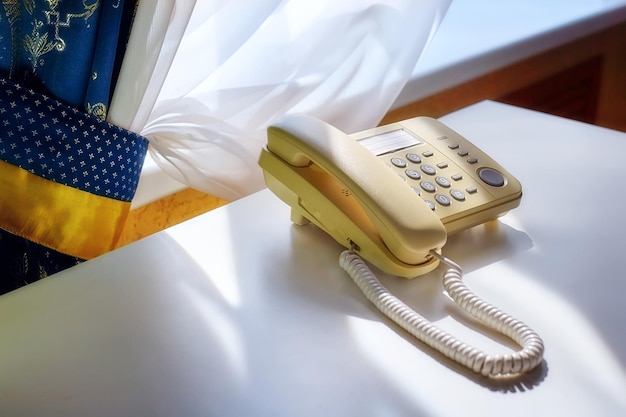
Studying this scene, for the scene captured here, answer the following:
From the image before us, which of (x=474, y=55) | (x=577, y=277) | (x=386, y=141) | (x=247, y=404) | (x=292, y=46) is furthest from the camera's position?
(x=474, y=55)

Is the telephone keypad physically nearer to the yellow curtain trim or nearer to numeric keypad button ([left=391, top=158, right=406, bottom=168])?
numeric keypad button ([left=391, top=158, right=406, bottom=168])

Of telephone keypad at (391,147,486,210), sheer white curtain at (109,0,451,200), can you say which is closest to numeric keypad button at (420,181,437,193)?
telephone keypad at (391,147,486,210)

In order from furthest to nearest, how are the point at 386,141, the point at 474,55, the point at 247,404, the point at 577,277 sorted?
the point at 474,55
the point at 386,141
the point at 577,277
the point at 247,404

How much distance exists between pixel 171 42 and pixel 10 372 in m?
0.36

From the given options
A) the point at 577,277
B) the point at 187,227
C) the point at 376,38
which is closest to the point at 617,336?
the point at 577,277

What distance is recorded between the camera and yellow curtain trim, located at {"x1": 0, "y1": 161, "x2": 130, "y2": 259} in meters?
0.69

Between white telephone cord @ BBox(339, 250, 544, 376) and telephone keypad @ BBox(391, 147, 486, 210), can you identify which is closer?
white telephone cord @ BBox(339, 250, 544, 376)

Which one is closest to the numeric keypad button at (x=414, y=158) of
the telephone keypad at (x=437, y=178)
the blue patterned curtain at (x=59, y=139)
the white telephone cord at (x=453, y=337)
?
the telephone keypad at (x=437, y=178)

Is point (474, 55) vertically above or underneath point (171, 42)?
underneath

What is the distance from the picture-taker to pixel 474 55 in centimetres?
124

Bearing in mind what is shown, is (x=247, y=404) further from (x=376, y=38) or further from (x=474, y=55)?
(x=474, y=55)

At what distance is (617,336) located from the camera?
1.92 feet

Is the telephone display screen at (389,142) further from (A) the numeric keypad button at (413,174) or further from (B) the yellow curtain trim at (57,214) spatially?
(B) the yellow curtain trim at (57,214)

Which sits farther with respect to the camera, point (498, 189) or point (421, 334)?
point (498, 189)
